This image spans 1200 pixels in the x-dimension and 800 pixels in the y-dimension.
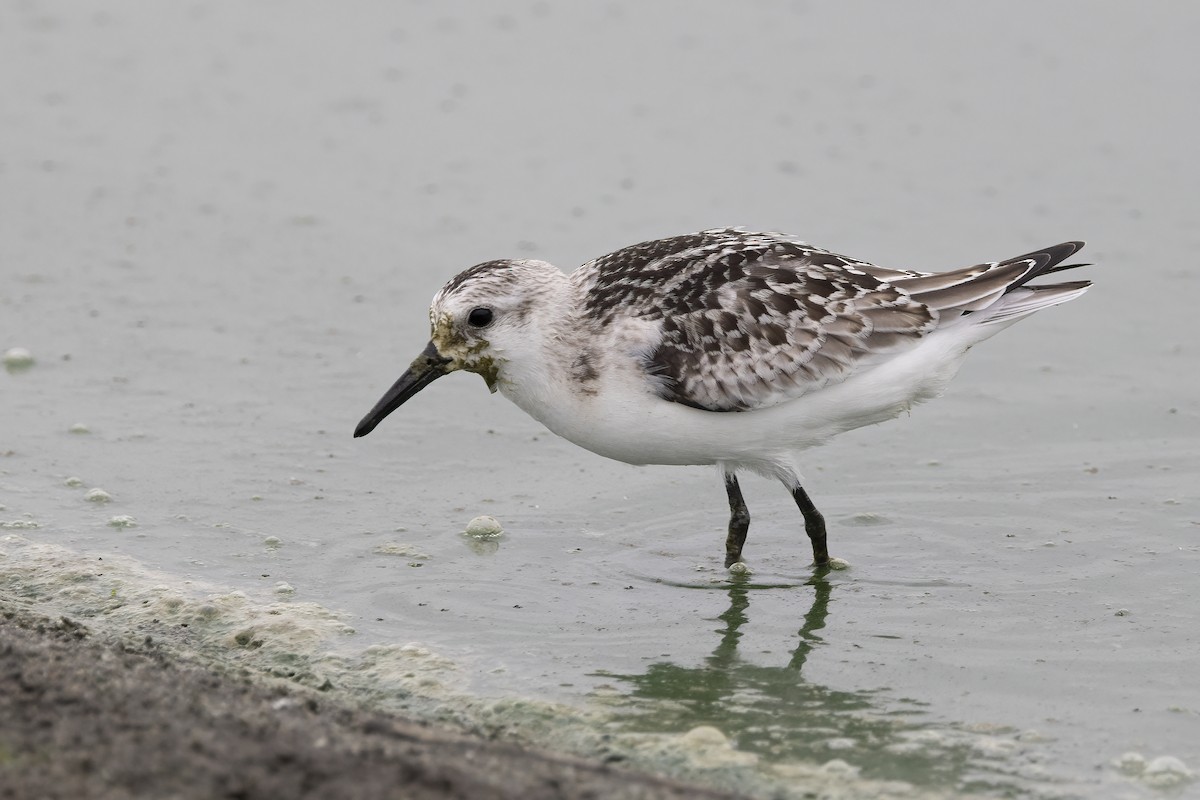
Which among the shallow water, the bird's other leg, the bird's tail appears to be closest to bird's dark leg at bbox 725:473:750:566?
the shallow water

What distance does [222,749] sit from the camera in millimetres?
5602

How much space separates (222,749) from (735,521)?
3790mm

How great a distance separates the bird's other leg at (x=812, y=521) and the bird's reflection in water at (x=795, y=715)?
2.56 feet

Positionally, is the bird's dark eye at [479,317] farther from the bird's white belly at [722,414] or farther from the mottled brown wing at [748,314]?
the mottled brown wing at [748,314]

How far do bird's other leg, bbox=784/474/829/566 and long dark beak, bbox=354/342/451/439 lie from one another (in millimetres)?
1900

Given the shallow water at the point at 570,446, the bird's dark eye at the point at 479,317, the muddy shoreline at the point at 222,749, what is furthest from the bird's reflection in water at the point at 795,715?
the bird's dark eye at the point at 479,317

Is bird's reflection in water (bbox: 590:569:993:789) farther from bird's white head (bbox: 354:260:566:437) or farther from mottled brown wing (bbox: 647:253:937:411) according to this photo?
bird's white head (bbox: 354:260:566:437)

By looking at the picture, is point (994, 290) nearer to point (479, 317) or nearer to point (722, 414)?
point (722, 414)

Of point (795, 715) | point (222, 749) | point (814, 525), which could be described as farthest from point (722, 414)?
point (222, 749)

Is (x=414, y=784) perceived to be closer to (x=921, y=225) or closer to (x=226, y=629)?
(x=226, y=629)

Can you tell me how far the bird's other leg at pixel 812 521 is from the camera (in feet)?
28.2

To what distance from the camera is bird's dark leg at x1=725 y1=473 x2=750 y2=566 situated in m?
8.74

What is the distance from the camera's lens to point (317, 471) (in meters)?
9.90

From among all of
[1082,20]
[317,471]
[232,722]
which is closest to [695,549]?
[317,471]
